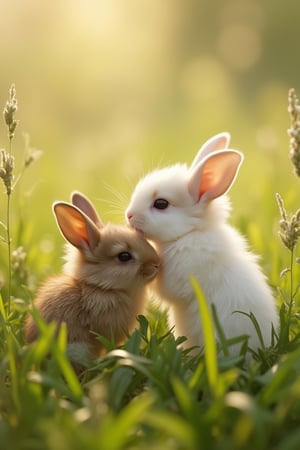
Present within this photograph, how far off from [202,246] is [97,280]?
0.56 m

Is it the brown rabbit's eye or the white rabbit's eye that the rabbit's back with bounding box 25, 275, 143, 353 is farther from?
the white rabbit's eye

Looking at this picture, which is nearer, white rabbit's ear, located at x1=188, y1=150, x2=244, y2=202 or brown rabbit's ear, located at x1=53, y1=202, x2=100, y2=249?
brown rabbit's ear, located at x1=53, y1=202, x2=100, y2=249

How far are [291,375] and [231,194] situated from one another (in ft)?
16.8

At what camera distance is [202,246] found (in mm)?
3896

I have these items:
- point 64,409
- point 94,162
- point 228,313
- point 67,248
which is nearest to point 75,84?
point 94,162

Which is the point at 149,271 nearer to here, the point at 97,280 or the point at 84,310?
the point at 97,280

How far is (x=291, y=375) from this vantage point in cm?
276

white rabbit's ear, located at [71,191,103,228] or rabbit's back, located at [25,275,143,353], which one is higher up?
white rabbit's ear, located at [71,191,103,228]

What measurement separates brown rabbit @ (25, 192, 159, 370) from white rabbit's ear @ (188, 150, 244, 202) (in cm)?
40

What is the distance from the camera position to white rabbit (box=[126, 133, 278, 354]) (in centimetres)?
365

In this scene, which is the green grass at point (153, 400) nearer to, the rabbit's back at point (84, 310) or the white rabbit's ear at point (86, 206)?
the rabbit's back at point (84, 310)

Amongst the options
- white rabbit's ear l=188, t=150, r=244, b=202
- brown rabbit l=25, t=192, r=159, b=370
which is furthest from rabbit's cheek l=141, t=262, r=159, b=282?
white rabbit's ear l=188, t=150, r=244, b=202

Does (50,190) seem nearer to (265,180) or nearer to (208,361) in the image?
(265,180)

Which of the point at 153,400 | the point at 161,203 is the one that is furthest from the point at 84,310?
the point at 153,400
